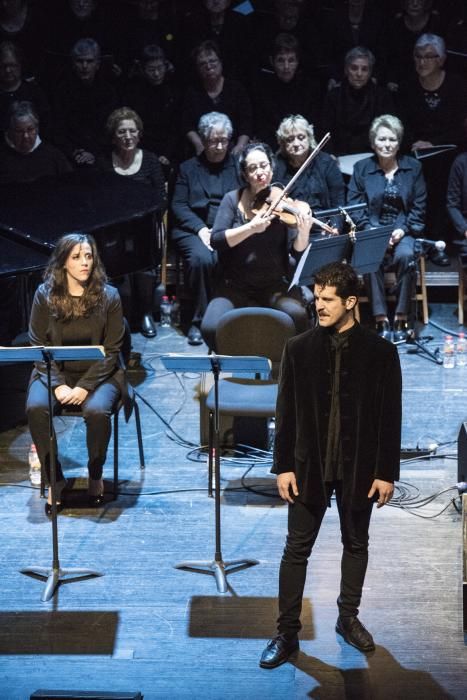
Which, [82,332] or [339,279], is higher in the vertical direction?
[339,279]

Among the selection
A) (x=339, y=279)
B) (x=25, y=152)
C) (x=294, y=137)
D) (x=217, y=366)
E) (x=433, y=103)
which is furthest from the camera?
(x=433, y=103)

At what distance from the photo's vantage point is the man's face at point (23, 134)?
7883 millimetres

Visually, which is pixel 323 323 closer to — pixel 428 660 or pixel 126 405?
pixel 428 660

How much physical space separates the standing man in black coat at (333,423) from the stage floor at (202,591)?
0.29 m

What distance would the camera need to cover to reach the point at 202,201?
8336mm

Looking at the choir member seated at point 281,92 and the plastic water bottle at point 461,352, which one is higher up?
the choir member seated at point 281,92

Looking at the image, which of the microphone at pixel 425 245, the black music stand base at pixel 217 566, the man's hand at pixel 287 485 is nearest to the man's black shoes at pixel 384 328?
the microphone at pixel 425 245

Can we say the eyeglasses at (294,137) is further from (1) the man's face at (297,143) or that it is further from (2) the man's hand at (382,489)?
(2) the man's hand at (382,489)

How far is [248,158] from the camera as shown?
261 inches

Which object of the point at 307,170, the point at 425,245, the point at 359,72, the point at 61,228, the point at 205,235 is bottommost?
the point at 425,245

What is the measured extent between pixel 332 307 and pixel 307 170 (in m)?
4.40

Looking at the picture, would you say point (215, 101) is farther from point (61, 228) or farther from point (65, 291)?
point (65, 291)

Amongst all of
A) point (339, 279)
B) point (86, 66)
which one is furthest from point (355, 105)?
point (339, 279)

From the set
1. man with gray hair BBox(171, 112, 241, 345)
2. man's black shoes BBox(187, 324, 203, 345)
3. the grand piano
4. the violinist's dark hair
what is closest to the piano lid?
the grand piano
